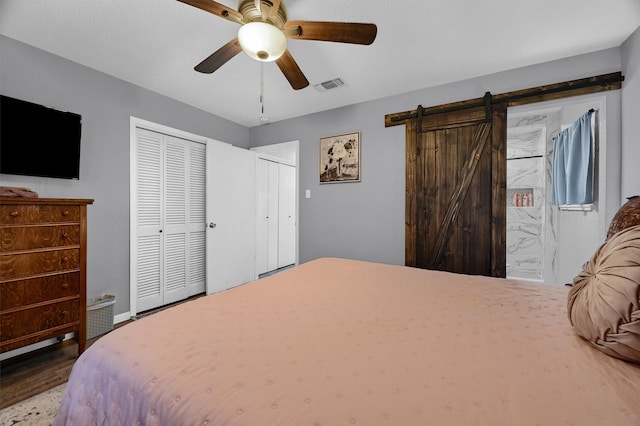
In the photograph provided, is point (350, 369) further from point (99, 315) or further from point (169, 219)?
point (169, 219)

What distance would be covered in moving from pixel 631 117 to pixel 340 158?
255 cm

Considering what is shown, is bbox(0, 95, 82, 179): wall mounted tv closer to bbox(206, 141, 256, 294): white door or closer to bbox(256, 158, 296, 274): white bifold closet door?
bbox(206, 141, 256, 294): white door

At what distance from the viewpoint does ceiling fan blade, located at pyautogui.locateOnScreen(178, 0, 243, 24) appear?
4.37 ft

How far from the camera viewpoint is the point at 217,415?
60cm

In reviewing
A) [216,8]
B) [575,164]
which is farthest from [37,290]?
[575,164]

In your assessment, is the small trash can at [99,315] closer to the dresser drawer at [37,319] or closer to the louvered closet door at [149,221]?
the louvered closet door at [149,221]

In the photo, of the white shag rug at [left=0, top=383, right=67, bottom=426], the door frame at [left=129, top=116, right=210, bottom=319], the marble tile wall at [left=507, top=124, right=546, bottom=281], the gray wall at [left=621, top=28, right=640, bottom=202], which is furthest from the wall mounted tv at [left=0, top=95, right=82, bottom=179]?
the marble tile wall at [left=507, top=124, right=546, bottom=281]

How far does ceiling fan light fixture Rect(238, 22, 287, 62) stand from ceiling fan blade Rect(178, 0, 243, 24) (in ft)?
0.31

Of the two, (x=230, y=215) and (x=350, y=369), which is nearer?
(x=350, y=369)

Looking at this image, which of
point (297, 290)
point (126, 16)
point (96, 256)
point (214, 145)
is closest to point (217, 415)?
point (297, 290)

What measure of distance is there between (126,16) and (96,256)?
207cm

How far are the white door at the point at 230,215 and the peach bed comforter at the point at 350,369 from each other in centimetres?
Answer: 252

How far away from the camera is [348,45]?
83.7 inches

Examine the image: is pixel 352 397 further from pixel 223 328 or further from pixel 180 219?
pixel 180 219
